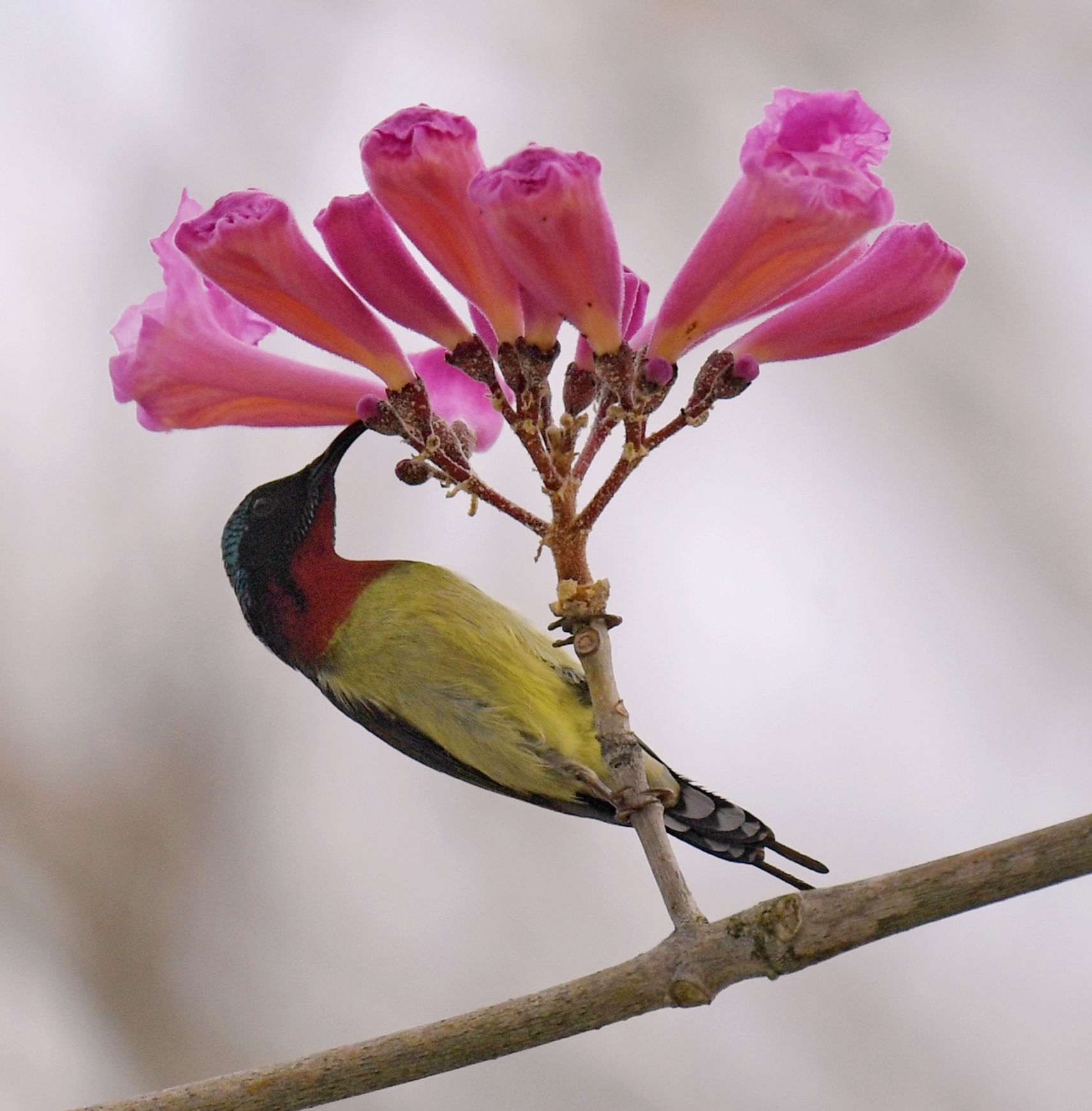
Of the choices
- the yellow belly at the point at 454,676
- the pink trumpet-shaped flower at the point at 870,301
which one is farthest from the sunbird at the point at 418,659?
the pink trumpet-shaped flower at the point at 870,301

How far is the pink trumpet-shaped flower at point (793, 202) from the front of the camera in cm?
43

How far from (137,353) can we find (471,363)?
14cm

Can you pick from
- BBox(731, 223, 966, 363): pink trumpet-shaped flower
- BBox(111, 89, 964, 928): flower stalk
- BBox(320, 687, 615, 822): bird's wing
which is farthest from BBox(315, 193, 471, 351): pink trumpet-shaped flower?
BBox(320, 687, 615, 822): bird's wing

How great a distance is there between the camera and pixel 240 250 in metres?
0.46

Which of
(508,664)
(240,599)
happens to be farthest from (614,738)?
(240,599)

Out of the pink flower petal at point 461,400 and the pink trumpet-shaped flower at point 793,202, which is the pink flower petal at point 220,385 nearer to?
the pink flower petal at point 461,400

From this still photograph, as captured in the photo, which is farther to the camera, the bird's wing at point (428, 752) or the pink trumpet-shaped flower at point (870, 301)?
the bird's wing at point (428, 752)

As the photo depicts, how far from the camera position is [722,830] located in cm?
64

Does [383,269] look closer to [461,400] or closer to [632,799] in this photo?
[461,400]

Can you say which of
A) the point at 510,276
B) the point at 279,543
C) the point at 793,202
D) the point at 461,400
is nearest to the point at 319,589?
the point at 279,543

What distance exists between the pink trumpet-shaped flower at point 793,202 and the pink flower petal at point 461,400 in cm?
16

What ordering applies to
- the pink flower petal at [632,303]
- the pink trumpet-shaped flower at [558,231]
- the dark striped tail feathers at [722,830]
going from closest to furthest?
the pink trumpet-shaped flower at [558,231]
the pink flower petal at [632,303]
the dark striped tail feathers at [722,830]

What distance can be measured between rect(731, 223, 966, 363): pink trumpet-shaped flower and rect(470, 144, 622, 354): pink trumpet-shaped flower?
0.25ft

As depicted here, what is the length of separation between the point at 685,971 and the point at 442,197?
0.32 meters
